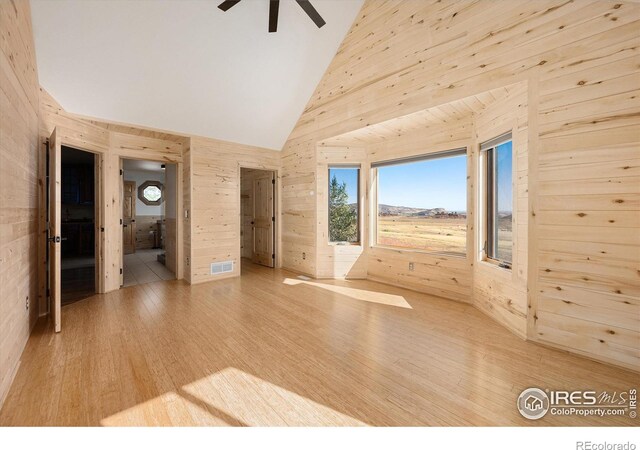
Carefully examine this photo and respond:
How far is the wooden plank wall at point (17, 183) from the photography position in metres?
1.80

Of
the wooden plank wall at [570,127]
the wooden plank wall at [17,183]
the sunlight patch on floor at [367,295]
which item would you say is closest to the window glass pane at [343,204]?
the sunlight patch on floor at [367,295]

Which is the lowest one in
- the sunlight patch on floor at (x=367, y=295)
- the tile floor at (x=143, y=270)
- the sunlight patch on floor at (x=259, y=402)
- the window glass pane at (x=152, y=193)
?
the sunlight patch on floor at (x=259, y=402)

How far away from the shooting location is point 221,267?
4.82 metres

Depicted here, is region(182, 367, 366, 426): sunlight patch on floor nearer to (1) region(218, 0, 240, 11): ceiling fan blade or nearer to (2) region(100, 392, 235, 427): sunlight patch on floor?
(2) region(100, 392, 235, 427): sunlight patch on floor

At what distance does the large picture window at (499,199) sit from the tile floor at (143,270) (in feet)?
16.8

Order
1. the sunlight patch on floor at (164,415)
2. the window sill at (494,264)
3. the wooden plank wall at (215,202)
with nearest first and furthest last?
the sunlight patch on floor at (164,415) → the window sill at (494,264) → the wooden plank wall at (215,202)

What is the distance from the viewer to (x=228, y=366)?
2.08 meters

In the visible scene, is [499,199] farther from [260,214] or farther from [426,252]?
[260,214]

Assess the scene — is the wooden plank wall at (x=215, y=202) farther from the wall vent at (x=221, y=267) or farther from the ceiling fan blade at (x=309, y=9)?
the ceiling fan blade at (x=309, y=9)

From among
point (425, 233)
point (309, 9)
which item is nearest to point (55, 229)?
point (309, 9)

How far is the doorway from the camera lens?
5.67m

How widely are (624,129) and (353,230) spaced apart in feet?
11.3

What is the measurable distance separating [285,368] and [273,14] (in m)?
3.54
